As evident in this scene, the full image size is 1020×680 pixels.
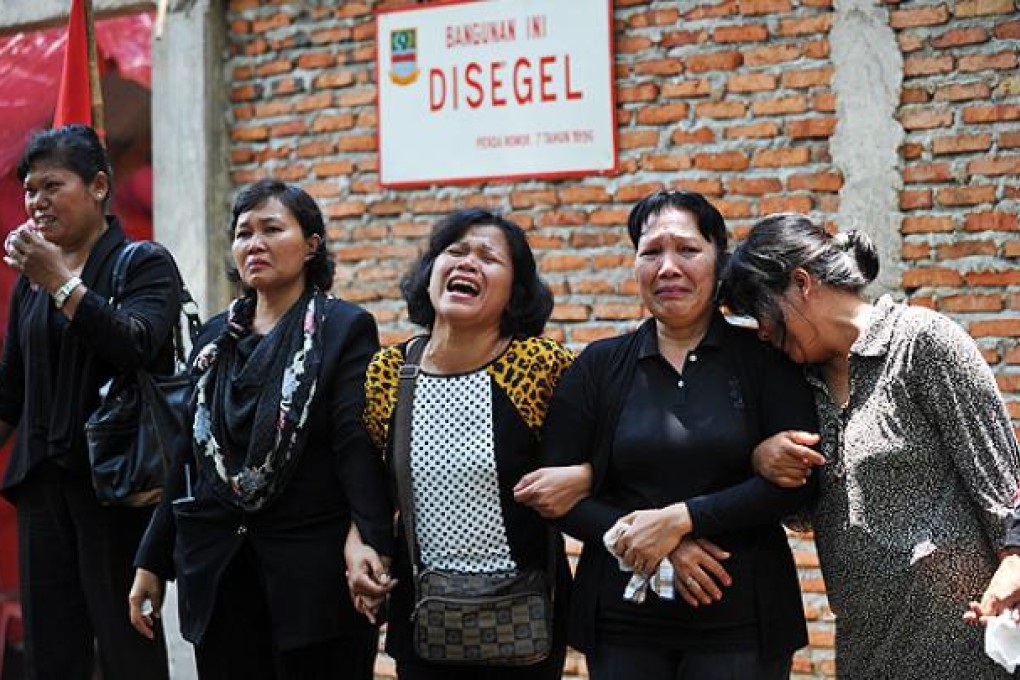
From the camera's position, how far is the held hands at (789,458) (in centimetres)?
296

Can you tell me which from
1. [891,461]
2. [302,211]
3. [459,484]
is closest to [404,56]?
[302,211]

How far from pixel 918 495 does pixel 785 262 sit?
62 centimetres

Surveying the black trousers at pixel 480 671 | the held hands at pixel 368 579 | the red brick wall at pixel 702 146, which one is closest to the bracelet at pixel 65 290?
the held hands at pixel 368 579

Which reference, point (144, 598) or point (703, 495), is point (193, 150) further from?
point (703, 495)

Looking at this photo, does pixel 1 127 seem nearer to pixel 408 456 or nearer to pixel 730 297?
pixel 408 456

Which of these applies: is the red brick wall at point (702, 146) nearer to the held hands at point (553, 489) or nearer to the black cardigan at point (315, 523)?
the black cardigan at point (315, 523)

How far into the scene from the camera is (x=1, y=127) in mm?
6984

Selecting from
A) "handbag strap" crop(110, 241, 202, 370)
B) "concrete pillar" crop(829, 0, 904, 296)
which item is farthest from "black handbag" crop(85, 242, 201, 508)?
"concrete pillar" crop(829, 0, 904, 296)

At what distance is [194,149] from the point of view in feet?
21.0

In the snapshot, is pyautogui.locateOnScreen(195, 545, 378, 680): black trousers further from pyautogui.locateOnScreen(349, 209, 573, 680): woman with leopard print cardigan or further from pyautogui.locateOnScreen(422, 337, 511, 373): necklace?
pyautogui.locateOnScreen(422, 337, 511, 373): necklace

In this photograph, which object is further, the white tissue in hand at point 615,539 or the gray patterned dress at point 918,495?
the white tissue in hand at point 615,539

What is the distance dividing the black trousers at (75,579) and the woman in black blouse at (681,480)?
156 centimetres

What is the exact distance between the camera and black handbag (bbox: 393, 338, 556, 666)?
3.23 meters

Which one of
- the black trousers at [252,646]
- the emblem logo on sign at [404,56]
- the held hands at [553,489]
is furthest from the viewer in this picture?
the emblem logo on sign at [404,56]
